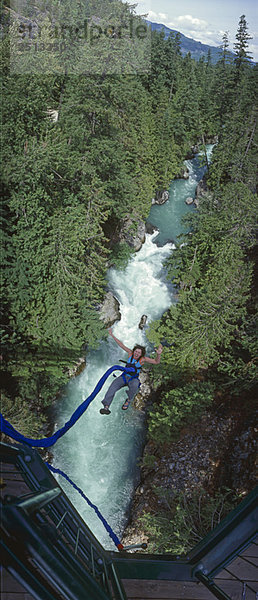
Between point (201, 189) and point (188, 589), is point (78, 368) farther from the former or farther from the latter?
point (201, 189)

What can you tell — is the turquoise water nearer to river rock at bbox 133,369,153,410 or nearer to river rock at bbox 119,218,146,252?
river rock at bbox 119,218,146,252

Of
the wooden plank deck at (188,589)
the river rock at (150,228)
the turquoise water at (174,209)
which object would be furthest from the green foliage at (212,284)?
the wooden plank deck at (188,589)

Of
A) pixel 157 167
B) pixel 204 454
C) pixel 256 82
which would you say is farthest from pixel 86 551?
pixel 256 82

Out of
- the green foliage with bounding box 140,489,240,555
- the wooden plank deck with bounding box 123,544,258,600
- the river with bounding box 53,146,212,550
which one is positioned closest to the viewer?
the wooden plank deck with bounding box 123,544,258,600

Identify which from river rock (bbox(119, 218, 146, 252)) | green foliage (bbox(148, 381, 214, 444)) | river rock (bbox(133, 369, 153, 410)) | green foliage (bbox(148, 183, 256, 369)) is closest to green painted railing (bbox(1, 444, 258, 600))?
green foliage (bbox(148, 381, 214, 444))

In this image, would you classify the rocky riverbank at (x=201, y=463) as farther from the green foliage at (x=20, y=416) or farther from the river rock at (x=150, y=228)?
the river rock at (x=150, y=228)

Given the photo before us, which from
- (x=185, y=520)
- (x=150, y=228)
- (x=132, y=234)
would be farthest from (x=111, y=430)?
(x=150, y=228)
